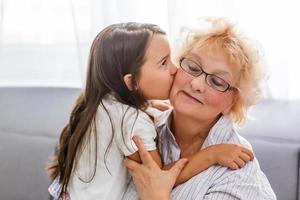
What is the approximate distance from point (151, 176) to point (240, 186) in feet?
0.88

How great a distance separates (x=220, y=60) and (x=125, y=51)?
0.29m

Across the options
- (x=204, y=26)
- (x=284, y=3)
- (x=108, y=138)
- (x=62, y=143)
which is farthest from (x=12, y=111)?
(x=284, y=3)

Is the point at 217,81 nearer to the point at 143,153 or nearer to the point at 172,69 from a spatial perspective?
the point at 172,69

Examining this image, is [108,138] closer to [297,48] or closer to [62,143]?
[62,143]

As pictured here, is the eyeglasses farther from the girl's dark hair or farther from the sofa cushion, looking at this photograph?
the sofa cushion

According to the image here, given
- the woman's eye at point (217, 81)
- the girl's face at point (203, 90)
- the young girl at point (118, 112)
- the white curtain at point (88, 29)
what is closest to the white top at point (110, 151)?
the young girl at point (118, 112)

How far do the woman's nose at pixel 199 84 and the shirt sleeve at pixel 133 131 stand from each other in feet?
0.57

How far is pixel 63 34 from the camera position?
234 cm

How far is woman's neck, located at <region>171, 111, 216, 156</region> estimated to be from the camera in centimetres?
161

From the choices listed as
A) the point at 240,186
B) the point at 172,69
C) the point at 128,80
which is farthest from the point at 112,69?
the point at 240,186

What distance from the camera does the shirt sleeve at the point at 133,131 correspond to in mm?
1478

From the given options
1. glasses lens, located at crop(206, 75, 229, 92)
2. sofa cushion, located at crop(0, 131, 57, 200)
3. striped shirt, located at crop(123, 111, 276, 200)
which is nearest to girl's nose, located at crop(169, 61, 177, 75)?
glasses lens, located at crop(206, 75, 229, 92)

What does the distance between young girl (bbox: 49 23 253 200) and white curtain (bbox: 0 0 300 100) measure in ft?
1.33

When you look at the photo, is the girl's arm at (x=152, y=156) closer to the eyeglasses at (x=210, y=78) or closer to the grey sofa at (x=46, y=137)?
the eyeglasses at (x=210, y=78)
